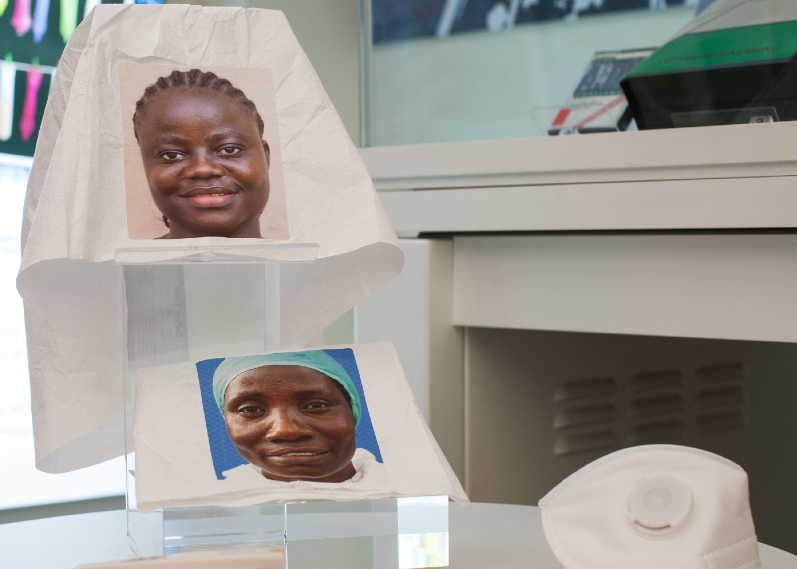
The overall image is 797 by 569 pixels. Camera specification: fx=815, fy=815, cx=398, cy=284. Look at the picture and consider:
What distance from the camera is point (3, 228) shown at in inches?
65.2

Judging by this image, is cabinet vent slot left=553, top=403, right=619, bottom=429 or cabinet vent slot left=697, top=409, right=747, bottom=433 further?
cabinet vent slot left=697, top=409, right=747, bottom=433

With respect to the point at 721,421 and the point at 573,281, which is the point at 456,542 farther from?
the point at 721,421

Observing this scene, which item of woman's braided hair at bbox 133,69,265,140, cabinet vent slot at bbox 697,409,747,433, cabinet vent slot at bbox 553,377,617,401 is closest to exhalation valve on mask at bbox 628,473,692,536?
woman's braided hair at bbox 133,69,265,140

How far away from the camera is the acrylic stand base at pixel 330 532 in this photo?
47cm

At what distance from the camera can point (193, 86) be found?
542 mm

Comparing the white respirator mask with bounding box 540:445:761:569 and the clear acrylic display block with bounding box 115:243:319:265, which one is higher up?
the clear acrylic display block with bounding box 115:243:319:265

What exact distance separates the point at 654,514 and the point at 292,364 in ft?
0.76

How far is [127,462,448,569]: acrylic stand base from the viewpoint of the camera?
0.47m

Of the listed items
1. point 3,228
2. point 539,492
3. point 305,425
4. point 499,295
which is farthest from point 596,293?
point 3,228

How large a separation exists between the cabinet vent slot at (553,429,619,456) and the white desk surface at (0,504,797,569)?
0.32 metres

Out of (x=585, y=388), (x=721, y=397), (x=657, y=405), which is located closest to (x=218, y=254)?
(x=585, y=388)

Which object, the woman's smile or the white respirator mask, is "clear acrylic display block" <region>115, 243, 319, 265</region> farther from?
the white respirator mask

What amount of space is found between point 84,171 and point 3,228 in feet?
4.27

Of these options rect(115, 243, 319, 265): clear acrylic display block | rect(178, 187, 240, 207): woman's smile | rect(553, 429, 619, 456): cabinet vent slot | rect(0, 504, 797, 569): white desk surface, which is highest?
rect(178, 187, 240, 207): woman's smile
